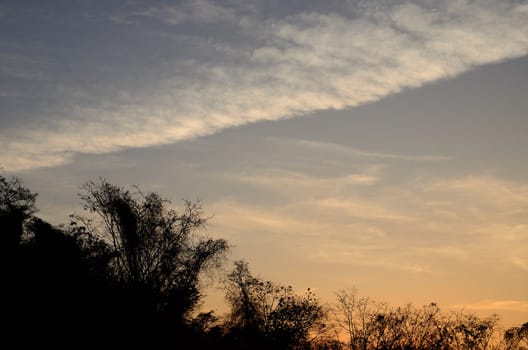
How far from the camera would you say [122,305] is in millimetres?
44656

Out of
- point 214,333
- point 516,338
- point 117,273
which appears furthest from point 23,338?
point 516,338

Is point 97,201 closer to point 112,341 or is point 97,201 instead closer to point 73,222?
point 73,222

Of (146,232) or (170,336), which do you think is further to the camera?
(146,232)

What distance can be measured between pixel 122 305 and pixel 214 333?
2699cm

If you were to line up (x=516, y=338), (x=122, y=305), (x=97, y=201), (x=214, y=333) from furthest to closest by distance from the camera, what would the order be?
1. (x=516, y=338)
2. (x=214, y=333)
3. (x=97, y=201)
4. (x=122, y=305)

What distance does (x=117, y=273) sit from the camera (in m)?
50.2

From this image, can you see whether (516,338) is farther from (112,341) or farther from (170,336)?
(112,341)

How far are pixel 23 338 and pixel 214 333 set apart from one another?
117 feet

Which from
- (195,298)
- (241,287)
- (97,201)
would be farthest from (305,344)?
(97,201)

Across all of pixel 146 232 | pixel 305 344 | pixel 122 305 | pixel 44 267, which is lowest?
pixel 305 344

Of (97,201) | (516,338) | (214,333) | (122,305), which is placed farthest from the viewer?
(516,338)

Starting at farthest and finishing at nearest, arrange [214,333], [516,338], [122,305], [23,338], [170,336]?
[516,338]
[214,333]
[170,336]
[122,305]
[23,338]

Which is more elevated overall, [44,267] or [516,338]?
[44,267]

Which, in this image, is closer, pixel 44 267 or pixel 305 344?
pixel 44 267
